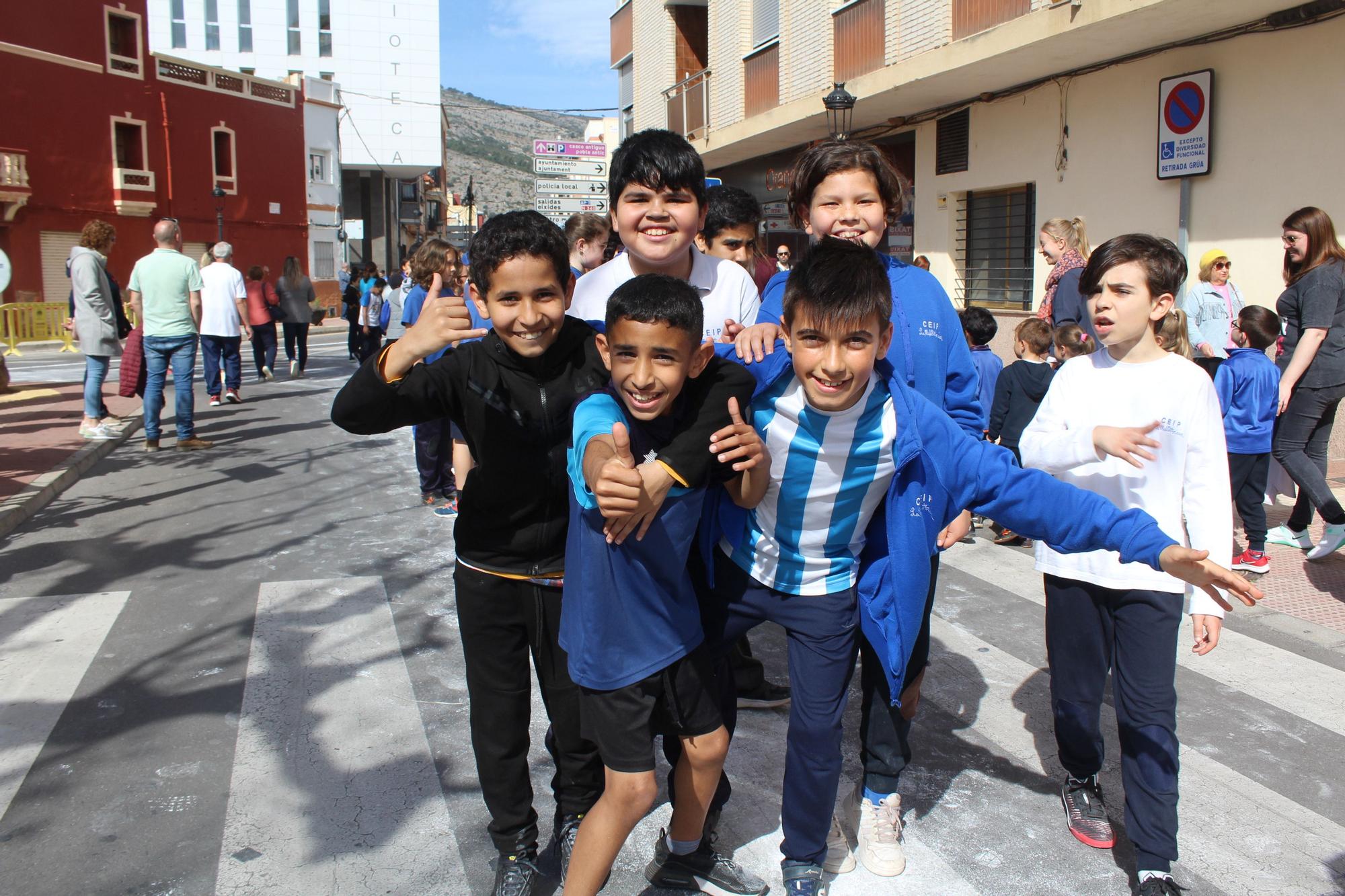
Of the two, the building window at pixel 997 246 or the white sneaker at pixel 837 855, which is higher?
the building window at pixel 997 246

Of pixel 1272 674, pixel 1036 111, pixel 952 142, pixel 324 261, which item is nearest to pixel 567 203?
pixel 952 142

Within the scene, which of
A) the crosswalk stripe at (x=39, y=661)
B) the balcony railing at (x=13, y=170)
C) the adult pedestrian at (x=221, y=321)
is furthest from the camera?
the balcony railing at (x=13, y=170)

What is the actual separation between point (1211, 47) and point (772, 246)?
411 inches

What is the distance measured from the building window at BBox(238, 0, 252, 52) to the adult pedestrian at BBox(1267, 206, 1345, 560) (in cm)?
5599

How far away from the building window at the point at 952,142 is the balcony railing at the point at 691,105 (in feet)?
20.9

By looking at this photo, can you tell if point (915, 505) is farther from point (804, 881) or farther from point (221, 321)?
point (221, 321)

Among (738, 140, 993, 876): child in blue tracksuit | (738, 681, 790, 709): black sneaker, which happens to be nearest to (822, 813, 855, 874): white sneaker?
(738, 140, 993, 876): child in blue tracksuit

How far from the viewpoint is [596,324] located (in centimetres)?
287

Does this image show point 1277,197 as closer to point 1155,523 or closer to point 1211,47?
point 1211,47

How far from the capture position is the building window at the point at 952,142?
1356cm

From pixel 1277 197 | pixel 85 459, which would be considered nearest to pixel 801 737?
pixel 85 459

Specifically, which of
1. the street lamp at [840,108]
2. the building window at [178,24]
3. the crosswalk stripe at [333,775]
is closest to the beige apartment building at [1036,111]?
the street lamp at [840,108]

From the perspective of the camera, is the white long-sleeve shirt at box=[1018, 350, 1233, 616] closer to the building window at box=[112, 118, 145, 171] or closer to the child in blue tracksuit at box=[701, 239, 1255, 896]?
the child in blue tracksuit at box=[701, 239, 1255, 896]

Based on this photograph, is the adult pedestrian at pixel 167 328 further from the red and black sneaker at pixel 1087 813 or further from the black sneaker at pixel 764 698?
the red and black sneaker at pixel 1087 813
